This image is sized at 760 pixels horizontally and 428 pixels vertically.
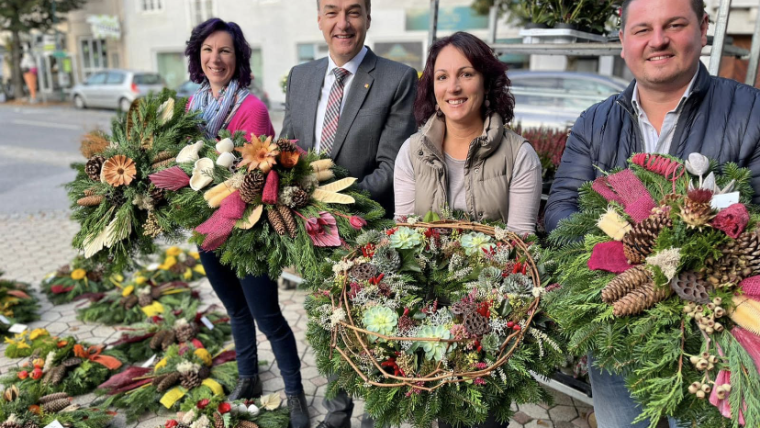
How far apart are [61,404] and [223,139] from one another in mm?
1790

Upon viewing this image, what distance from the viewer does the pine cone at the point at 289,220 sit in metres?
1.88

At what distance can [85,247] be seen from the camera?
87.5 inches

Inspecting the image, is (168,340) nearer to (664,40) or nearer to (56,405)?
(56,405)

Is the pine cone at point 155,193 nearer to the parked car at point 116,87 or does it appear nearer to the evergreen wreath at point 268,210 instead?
the evergreen wreath at point 268,210

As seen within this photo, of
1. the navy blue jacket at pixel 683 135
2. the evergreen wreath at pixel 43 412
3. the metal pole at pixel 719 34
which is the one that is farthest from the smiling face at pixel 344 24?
the evergreen wreath at pixel 43 412

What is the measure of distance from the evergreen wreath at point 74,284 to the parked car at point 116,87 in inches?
538

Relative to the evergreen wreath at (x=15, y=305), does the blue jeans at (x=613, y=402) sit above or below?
above

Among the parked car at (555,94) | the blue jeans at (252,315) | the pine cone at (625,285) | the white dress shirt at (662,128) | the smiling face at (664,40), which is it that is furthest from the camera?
the parked car at (555,94)

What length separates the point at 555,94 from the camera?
260 inches

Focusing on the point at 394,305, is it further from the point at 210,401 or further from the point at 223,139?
the point at 210,401

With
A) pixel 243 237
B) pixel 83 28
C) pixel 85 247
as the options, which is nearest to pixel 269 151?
pixel 243 237

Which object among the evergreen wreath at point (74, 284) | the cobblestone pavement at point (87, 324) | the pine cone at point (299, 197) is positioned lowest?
the cobblestone pavement at point (87, 324)

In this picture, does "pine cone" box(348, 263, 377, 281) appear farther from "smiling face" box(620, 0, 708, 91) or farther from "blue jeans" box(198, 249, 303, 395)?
"smiling face" box(620, 0, 708, 91)

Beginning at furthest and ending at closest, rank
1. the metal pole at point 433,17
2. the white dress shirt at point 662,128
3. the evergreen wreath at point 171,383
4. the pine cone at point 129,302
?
the pine cone at point 129,302 → the metal pole at point 433,17 → the evergreen wreath at point 171,383 → the white dress shirt at point 662,128
